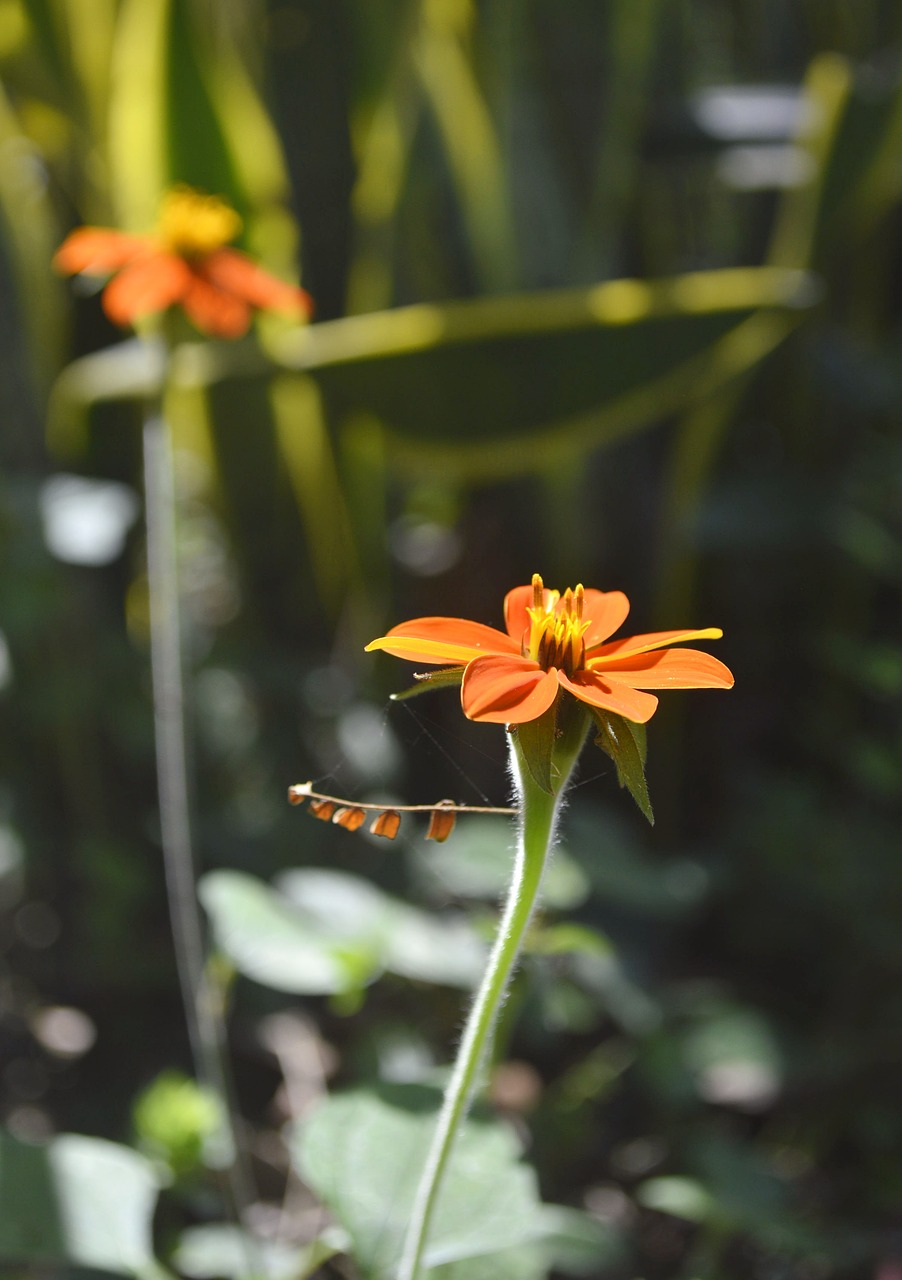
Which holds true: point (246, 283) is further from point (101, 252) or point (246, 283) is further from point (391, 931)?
point (391, 931)

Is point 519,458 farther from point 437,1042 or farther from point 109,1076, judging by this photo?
point 109,1076

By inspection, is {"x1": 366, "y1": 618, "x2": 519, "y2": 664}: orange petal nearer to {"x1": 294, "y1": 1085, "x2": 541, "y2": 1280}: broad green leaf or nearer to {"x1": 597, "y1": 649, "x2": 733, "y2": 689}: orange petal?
{"x1": 597, "y1": 649, "x2": 733, "y2": 689}: orange petal

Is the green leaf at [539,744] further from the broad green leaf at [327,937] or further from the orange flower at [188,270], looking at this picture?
the orange flower at [188,270]

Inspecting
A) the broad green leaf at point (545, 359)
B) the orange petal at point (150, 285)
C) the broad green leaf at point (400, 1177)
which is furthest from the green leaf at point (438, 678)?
the broad green leaf at point (545, 359)

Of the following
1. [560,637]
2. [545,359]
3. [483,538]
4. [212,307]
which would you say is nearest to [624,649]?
[560,637]

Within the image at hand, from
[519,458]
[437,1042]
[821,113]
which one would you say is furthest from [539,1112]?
[821,113]

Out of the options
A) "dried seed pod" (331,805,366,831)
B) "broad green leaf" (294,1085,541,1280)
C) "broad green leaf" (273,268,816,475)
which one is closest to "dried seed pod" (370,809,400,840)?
"dried seed pod" (331,805,366,831)
